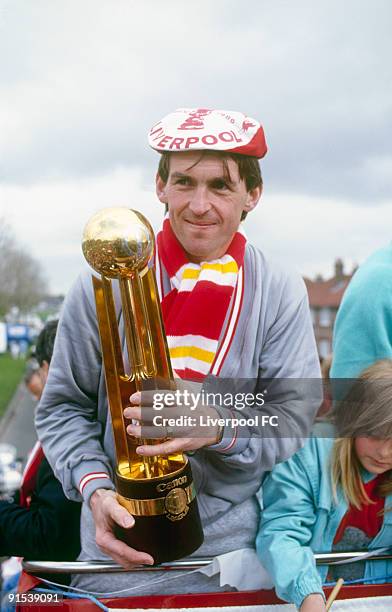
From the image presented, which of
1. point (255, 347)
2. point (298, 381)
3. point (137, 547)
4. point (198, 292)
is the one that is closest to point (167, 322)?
point (198, 292)

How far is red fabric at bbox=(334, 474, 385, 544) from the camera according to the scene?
57.9 inches

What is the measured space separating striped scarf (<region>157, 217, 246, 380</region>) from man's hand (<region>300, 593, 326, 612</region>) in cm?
47

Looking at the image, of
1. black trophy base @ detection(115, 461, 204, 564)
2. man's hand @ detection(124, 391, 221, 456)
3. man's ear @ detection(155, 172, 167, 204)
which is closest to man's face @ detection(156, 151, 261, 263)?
man's ear @ detection(155, 172, 167, 204)

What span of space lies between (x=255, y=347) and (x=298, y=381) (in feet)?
0.35

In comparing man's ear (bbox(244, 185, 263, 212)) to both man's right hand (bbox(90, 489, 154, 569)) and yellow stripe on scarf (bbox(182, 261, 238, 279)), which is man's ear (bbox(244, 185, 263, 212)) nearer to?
yellow stripe on scarf (bbox(182, 261, 238, 279))

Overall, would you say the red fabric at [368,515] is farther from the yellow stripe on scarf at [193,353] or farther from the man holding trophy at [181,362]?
the yellow stripe on scarf at [193,353]

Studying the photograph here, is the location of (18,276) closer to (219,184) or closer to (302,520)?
(219,184)

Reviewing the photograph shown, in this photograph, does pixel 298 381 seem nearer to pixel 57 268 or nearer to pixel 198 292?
pixel 198 292

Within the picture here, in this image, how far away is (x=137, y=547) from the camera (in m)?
1.29

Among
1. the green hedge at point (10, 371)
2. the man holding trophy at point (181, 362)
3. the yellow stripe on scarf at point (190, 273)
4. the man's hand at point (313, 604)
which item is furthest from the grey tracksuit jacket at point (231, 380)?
the green hedge at point (10, 371)

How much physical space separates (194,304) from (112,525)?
434 millimetres

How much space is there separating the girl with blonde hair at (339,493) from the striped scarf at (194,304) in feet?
0.97

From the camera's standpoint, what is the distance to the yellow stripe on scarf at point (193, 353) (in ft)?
4.24

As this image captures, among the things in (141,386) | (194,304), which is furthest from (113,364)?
(194,304)
